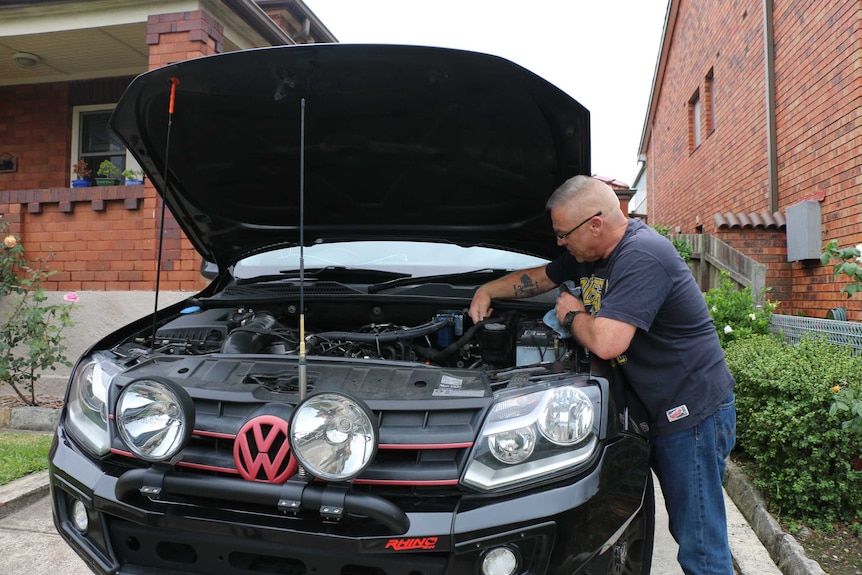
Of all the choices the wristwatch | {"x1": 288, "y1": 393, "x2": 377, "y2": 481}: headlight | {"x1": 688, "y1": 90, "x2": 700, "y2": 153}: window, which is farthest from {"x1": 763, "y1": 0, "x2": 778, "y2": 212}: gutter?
{"x1": 288, "y1": 393, "x2": 377, "y2": 481}: headlight

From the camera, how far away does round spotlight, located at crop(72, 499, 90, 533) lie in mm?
1840

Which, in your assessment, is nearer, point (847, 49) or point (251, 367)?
point (251, 367)

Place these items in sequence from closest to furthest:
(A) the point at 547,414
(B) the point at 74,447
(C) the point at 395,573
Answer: (C) the point at 395,573 → (A) the point at 547,414 → (B) the point at 74,447

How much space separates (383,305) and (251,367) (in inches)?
36.2

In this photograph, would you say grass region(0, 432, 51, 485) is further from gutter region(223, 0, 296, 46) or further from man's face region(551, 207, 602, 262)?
gutter region(223, 0, 296, 46)

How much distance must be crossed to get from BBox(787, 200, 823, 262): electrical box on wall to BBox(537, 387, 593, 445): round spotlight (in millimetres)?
4806

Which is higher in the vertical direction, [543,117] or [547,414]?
[543,117]

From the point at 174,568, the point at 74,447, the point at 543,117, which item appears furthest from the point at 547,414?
the point at 74,447

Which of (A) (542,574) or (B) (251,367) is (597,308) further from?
(B) (251,367)

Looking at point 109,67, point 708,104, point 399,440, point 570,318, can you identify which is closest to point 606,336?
point 570,318

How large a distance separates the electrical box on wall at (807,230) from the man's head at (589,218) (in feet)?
13.5

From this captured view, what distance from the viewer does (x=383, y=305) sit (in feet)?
9.21

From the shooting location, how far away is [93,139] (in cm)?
810

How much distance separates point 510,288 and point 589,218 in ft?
1.94
